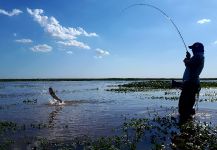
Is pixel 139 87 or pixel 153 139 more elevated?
pixel 139 87

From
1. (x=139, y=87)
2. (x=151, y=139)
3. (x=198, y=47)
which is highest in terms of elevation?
(x=198, y=47)

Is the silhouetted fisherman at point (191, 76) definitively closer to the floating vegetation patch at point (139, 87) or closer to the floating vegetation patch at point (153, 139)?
the floating vegetation patch at point (153, 139)

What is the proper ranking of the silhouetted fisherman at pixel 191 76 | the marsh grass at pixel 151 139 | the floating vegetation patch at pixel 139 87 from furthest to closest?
the floating vegetation patch at pixel 139 87 → the silhouetted fisherman at pixel 191 76 → the marsh grass at pixel 151 139

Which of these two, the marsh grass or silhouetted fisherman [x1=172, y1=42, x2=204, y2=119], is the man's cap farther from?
the marsh grass

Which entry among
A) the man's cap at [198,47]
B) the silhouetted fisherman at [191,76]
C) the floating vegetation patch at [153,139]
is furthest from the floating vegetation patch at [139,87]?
the floating vegetation patch at [153,139]

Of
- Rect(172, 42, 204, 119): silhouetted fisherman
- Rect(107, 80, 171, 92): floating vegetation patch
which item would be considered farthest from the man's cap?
Rect(107, 80, 171, 92): floating vegetation patch

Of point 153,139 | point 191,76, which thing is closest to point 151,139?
point 153,139

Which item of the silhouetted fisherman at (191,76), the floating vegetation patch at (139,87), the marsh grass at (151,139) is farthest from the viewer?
the floating vegetation patch at (139,87)

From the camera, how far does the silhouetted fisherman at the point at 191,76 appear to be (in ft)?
49.5

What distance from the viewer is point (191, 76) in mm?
15375

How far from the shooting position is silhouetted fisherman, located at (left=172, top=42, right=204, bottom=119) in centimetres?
1509

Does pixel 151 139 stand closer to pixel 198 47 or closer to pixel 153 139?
pixel 153 139

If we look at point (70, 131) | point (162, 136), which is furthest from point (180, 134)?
point (70, 131)

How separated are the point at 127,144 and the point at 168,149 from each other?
4.20ft
